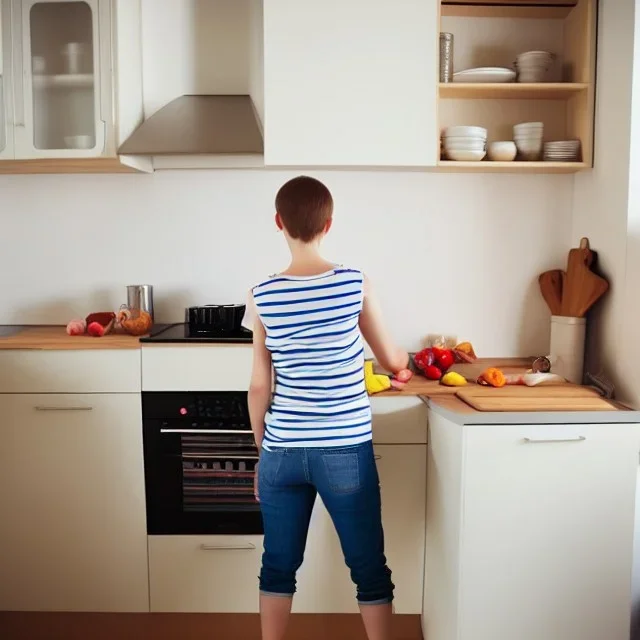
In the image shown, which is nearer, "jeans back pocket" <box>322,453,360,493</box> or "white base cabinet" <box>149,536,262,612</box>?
"jeans back pocket" <box>322,453,360,493</box>

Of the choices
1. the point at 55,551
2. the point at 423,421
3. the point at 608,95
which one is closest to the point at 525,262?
the point at 608,95

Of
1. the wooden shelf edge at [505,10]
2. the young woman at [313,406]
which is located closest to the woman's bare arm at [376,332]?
the young woman at [313,406]

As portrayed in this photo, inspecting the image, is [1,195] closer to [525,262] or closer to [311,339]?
[311,339]

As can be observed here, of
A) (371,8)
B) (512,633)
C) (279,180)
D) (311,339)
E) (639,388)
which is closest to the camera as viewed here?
(311,339)

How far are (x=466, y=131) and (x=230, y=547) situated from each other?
154 centimetres

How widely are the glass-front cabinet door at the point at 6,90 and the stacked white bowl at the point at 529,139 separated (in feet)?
5.48

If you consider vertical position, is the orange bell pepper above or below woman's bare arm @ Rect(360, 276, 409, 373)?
below

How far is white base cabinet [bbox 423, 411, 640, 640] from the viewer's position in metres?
2.05

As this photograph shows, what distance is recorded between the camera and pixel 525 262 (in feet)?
9.82

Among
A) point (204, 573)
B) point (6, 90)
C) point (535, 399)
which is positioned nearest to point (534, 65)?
point (535, 399)

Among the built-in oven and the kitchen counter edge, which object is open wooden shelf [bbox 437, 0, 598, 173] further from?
the built-in oven

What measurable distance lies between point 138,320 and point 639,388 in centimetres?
156

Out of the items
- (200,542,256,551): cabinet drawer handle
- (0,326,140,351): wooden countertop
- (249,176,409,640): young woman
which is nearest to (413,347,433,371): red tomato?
(249,176,409,640): young woman

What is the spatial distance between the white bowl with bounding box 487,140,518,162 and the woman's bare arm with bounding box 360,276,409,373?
2.92ft
